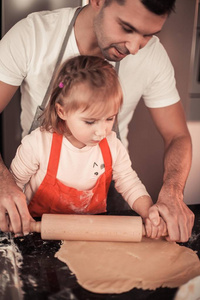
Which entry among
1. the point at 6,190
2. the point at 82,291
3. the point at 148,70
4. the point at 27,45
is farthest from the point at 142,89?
the point at 82,291

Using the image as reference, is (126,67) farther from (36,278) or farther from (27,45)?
(36,278)

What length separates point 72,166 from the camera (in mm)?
1112

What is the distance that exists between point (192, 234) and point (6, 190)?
0.53 m

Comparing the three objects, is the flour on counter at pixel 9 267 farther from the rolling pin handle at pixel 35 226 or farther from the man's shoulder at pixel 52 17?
the man's shoulder at pixel 52 17

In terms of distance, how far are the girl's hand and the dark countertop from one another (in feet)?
0.35

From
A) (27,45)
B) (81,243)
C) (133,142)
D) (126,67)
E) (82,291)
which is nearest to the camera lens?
(82,291)

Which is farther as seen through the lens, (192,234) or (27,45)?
(27,45)

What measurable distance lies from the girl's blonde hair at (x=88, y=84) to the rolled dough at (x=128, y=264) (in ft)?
1.23

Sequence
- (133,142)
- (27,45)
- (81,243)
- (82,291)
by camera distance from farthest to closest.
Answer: (133,142), (27,45), (81,243), (82,291)

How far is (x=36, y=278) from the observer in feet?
2.45

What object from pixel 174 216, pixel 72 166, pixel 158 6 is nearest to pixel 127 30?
pixel 158 6

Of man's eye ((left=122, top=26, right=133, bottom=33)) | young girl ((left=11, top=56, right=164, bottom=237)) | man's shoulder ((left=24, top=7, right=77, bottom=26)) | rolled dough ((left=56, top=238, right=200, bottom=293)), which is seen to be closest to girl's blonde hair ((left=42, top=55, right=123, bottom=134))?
young girl ((left=11, top=56, right=164, bottom=237))

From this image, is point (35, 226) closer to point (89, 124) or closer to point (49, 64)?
point (89, 124)

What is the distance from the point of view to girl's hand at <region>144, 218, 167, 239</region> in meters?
0.89
